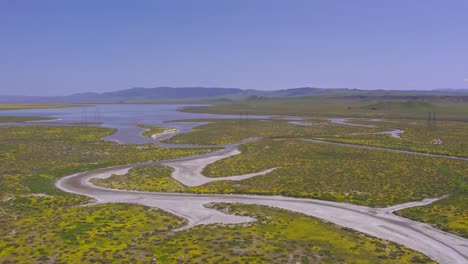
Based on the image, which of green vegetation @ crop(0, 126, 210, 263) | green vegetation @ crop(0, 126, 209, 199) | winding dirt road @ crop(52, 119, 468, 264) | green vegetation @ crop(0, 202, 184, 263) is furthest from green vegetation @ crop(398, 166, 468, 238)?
green vegetation @ crop(0, 126, 209, 199)

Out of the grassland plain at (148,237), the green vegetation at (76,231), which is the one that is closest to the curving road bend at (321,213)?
the grassland plain at (148,237)

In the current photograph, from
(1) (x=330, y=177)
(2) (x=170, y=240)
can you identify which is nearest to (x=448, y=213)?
(1) (x=330, y=177)

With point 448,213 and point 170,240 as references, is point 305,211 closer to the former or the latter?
point 448,213

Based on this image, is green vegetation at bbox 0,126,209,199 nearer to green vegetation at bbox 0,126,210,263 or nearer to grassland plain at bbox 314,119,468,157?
green vegetation at bbox 0,126,210,263

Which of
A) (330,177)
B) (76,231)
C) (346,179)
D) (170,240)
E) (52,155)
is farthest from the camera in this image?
(52,155)

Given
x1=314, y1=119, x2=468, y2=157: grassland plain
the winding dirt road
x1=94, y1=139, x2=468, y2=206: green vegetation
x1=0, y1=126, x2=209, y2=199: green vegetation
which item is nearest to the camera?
the winding dirt road

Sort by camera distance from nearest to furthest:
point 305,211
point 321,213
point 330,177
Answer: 1. point 321,213
2. point 305,211
3. point 330,177

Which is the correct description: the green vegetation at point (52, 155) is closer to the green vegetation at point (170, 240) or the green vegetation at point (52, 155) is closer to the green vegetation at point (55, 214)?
the green vegetation at point (55, 214)
